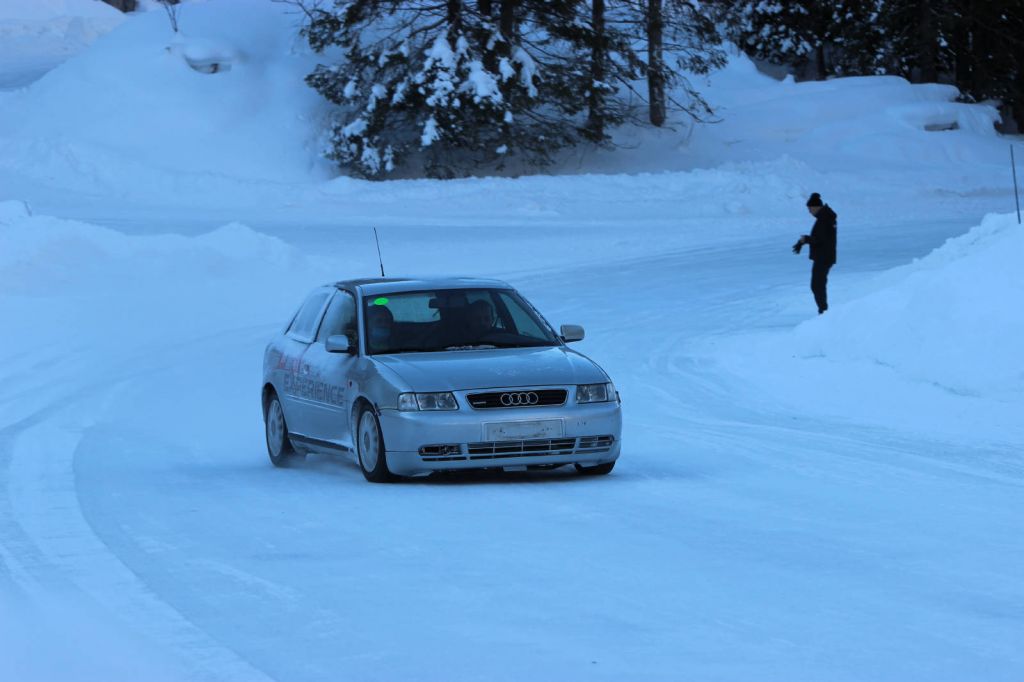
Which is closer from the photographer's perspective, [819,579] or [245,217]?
[819,579]

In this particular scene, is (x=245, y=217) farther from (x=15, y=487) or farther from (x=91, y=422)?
(x=15, y=487)

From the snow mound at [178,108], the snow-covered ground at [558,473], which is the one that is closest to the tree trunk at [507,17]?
the snow mound at [178,108]

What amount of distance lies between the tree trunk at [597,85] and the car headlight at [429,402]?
1376 inches

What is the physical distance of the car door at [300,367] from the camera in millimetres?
12273

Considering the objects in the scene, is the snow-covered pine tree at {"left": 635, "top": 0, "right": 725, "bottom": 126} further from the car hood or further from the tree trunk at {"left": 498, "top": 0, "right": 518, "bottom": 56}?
the car hood

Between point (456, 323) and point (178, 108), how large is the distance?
36493mm

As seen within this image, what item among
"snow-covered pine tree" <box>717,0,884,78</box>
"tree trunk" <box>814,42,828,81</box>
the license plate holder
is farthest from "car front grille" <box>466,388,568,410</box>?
"tree trunk" <box>814,42,828,81</box>

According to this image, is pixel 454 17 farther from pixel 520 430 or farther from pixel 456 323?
pixel 520 430

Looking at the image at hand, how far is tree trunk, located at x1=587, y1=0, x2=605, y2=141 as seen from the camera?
44.9m

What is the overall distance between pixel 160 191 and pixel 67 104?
746cm

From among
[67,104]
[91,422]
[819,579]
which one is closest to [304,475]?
[91,422]

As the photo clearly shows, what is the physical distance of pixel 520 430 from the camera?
34.7 ft

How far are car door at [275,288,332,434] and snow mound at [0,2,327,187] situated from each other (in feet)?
94.2

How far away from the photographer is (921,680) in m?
5.61
